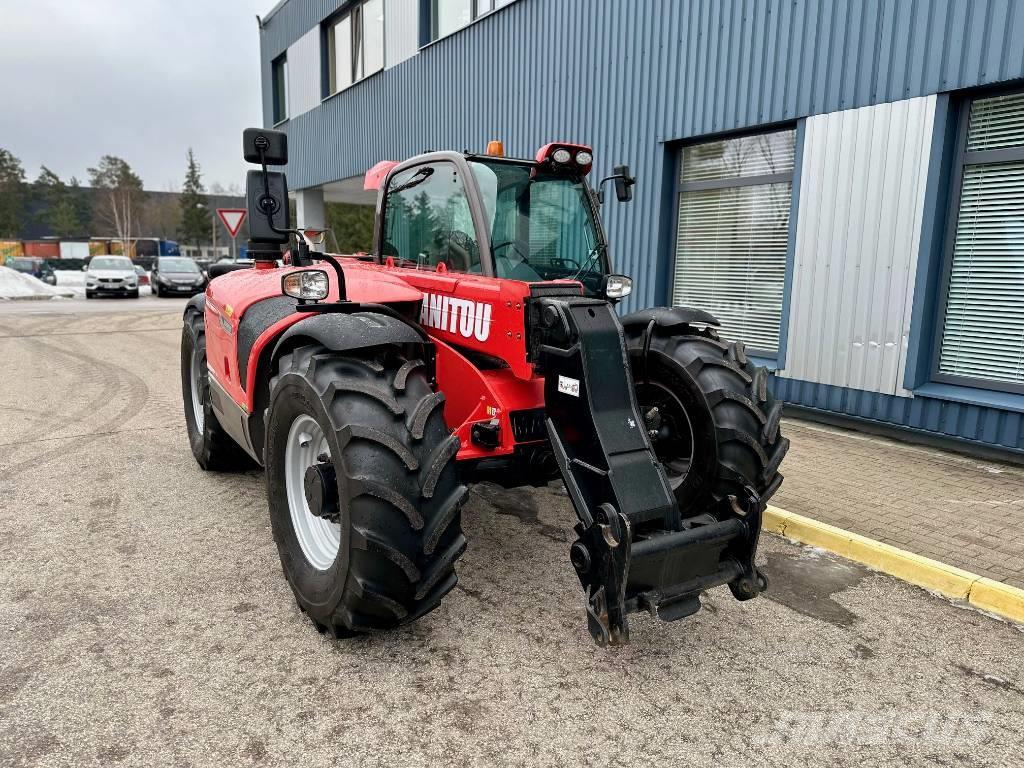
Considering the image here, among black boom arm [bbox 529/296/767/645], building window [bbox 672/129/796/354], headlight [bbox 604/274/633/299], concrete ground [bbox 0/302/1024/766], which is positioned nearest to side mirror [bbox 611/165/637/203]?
headlight [bbox 604/274/633/299]

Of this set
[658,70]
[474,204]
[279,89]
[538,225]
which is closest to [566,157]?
[538,225]

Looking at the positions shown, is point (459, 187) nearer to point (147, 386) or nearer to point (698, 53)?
point (698, 53)

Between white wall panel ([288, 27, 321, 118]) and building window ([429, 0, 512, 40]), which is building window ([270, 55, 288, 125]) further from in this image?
building window ([429, 0, 512, 40])

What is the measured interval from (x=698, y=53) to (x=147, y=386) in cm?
828

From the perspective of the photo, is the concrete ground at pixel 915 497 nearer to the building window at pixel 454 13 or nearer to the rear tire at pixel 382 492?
the rear tire at pixel 382 492

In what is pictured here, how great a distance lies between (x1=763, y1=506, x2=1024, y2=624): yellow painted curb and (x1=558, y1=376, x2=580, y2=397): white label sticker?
2.34m

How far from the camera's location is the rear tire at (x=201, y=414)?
551 centimetres

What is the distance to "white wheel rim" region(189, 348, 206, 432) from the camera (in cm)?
577

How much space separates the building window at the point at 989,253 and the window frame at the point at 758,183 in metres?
1.51

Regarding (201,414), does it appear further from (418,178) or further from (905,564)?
(905,564)

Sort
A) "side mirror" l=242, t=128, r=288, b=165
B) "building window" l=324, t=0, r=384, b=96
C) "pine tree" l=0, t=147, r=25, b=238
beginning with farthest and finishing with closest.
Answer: "pine tree" l=0, t=147, r=25, b=238
"building window" l=324, t=0, r=384, b=96
"side mirror" l=242, t=128, r=288, b=165

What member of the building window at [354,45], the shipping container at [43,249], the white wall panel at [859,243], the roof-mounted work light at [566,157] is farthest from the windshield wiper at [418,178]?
the shipping container at [43,249]

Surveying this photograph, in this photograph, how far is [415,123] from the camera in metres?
14.5

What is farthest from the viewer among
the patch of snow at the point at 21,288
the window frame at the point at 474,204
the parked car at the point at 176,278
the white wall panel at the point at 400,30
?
the patch of snow at the point at 21,288
